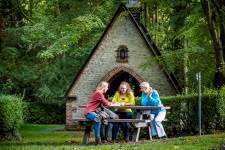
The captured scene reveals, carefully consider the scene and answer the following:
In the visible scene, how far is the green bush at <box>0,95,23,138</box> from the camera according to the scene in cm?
Answer: 2012

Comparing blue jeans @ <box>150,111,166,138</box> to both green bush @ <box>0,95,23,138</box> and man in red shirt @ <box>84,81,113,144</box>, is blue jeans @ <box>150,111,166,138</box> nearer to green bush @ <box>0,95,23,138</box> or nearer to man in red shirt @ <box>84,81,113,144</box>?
man in red shirt @ <box>84,81,113,144</box>

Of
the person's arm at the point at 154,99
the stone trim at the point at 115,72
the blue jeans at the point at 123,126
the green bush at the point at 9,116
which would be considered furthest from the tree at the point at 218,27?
the stone trim at the point at 115,72

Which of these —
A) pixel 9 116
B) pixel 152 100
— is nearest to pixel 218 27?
pixel 152 100

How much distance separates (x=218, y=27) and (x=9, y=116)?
8394 mm

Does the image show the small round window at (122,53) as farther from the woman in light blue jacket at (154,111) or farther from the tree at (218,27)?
the woman in light blue jacket at (154,111)

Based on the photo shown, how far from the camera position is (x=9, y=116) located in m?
20.3

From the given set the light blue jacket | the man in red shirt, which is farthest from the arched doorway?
the man in red shirt

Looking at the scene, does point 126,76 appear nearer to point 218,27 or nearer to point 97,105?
point 218,27

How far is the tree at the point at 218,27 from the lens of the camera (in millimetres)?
19047

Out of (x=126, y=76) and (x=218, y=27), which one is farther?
(x=126, y=76)

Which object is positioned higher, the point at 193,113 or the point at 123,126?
the point at 193,113

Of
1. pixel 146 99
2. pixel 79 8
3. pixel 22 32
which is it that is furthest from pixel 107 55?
pixel 146 99

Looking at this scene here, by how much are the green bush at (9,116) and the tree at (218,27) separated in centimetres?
746

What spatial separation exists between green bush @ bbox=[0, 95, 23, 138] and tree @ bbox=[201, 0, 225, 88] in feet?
24.5
